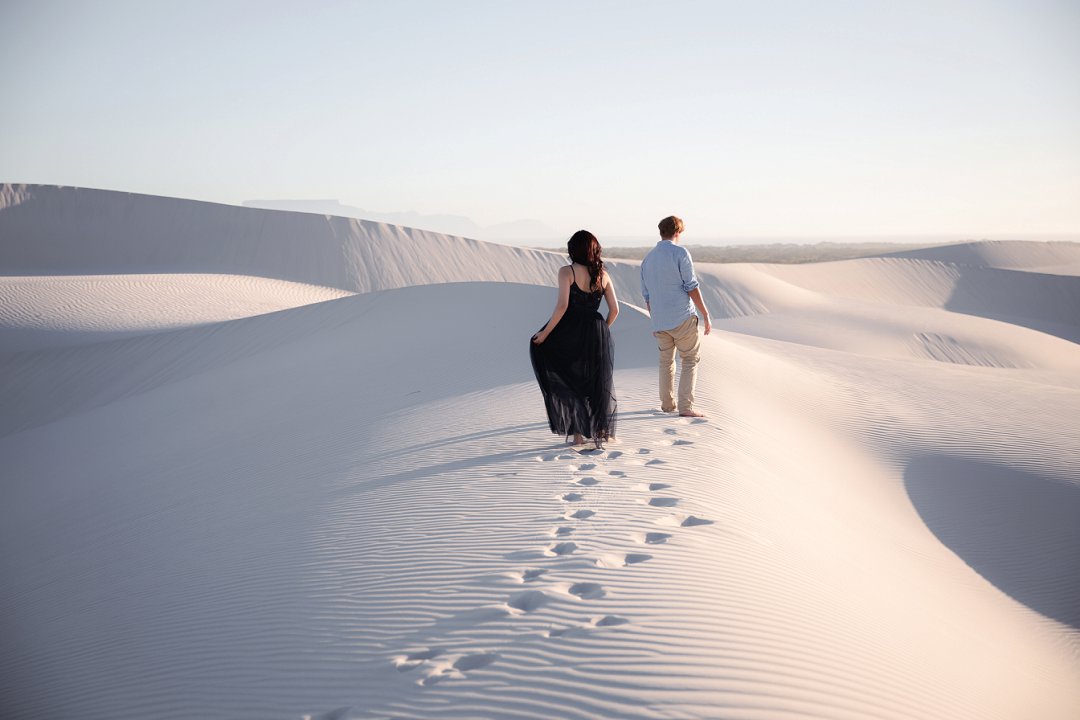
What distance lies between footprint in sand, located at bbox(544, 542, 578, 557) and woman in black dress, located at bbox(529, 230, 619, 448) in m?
1.96

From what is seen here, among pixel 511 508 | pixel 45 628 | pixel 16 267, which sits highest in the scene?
pixel 16 267

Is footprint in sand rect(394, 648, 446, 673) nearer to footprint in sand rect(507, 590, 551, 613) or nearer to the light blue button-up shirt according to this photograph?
footprint in sand rect(507, 590, 551, 613)

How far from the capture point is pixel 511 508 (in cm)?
466

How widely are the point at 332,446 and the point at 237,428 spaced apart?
2.35 m

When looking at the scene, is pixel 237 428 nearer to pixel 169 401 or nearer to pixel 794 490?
pixel 169 401

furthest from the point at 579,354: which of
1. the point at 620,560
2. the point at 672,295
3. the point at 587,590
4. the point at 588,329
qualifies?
the point at 587,590

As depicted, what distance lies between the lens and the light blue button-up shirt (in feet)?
20.8

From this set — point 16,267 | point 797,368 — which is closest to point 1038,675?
point 797,368

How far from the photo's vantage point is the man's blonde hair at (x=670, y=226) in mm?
6242

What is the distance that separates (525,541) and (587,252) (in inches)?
95.8

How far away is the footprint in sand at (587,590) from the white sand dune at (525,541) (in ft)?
0.06

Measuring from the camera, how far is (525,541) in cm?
412

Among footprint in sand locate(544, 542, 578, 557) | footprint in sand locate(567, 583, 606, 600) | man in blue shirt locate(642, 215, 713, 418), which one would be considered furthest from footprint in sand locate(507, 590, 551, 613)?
man in blue shirt locate(642, 215, 713, 418)

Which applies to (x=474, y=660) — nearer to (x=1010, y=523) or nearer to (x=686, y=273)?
(x=686, y=273)
